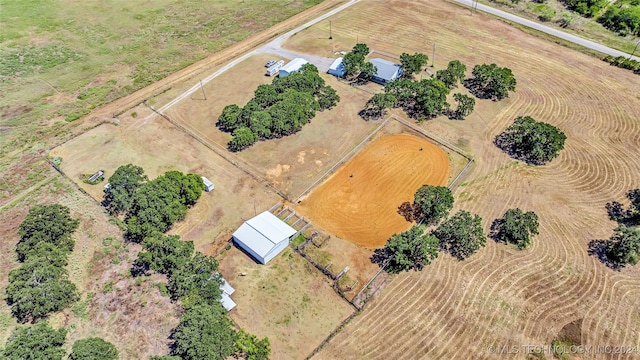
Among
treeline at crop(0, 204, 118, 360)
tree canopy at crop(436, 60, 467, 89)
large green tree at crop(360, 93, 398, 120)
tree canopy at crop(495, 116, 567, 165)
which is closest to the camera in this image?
treeline at crop(0, 204, 118, 360)

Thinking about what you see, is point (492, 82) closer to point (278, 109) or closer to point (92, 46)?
point (278, 109)

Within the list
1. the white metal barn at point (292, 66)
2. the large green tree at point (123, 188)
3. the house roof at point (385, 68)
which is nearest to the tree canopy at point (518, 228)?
the house roof at point (385, 68)

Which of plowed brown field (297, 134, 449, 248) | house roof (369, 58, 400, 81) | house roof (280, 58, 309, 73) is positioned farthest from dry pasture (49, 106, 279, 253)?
house roof (369, 58, 400, 81)

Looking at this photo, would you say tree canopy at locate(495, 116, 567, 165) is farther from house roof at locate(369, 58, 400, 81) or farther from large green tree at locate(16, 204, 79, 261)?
large green tree at locate(16, 204, 79, 261)

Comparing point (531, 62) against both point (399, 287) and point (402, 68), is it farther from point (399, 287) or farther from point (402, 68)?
point (399, 287)

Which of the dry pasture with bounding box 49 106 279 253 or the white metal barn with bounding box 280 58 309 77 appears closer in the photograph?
the dry pasture with bounding box 49 106 279 253

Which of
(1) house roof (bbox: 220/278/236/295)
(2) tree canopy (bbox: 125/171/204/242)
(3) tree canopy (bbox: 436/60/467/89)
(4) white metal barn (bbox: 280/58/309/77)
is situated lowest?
(1) house roof (bbox: 220/278/236/295)
